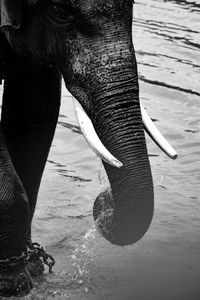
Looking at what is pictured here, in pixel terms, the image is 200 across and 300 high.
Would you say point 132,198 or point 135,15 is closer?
point 132,198

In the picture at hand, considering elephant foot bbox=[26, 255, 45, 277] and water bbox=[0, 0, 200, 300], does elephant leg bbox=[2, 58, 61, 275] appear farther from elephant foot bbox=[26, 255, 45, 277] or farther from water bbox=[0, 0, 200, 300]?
water bbox=[0, 0, 200, 300]

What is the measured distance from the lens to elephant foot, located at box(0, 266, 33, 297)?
6.02 m

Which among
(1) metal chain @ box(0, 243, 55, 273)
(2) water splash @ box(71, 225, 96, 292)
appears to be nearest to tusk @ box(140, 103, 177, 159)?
(1) metal chain @ box(0, 243, 55, 273)

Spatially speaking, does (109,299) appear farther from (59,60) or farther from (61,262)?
(59,60)

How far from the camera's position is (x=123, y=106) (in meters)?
5.36

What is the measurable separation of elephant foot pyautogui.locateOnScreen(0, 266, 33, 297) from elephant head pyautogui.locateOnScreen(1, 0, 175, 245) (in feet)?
2.17

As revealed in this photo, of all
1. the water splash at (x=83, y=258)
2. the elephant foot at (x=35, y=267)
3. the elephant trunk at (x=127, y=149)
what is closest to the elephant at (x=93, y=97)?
the elephant trunk at (x=127, y=149)

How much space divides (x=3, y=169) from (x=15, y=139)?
26.6 inches

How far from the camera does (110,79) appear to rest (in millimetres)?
5379

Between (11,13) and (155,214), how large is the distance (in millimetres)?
2494

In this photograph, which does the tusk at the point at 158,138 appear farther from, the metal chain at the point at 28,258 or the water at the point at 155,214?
the metal chain at the point at 28,258

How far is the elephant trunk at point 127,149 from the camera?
5.28m

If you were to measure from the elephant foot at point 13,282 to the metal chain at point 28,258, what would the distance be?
3 cm

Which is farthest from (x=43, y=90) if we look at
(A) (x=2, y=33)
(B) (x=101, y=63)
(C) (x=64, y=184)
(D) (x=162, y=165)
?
(D) (x=162, y=165)
